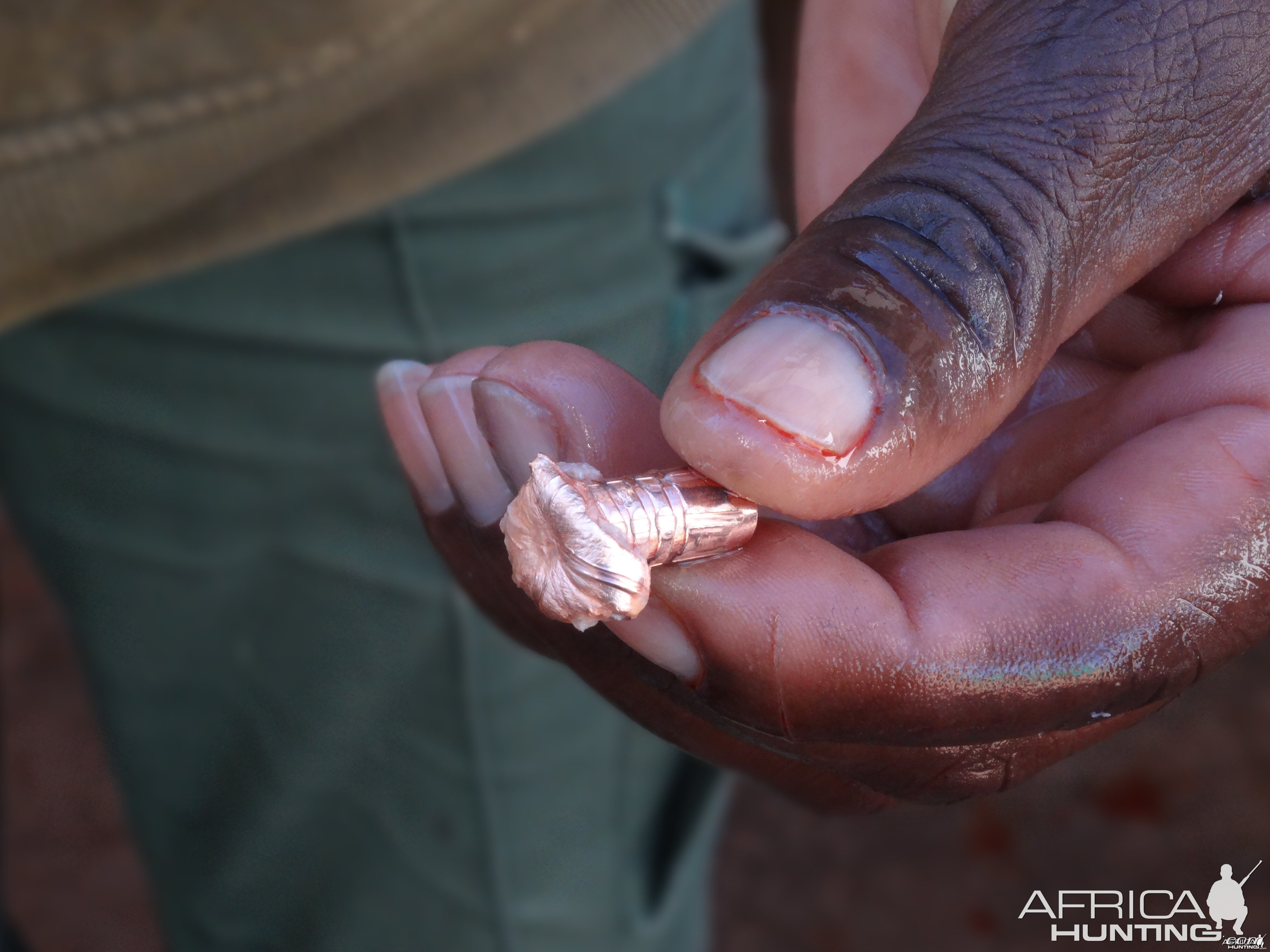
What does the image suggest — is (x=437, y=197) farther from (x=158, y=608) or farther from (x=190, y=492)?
(x=158, y=608)

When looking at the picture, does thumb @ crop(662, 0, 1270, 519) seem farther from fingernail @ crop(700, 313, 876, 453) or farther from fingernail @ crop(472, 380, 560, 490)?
fingernail @ crop(472, 380, 560, 490)

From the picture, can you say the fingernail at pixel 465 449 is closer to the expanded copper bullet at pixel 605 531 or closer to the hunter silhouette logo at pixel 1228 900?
the expanded copper bullet at pixel 605 531

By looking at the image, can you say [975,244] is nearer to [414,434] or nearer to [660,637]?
[660,637]

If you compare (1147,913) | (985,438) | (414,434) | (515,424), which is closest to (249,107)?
(414,434)

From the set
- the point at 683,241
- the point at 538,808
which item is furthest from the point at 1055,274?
the point at 538,808

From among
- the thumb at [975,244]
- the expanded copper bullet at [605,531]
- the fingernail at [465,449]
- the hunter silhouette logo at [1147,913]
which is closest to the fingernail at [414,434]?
the fingernail at [465,449]

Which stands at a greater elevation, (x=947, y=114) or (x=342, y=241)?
(x=947, y=114)

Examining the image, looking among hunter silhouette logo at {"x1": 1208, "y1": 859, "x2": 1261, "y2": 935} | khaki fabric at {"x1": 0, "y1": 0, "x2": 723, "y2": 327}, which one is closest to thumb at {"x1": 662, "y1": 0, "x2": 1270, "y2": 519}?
khaki fabric at {"x1": 0, "y1": 0, "x2": 723, "y2": 327}
